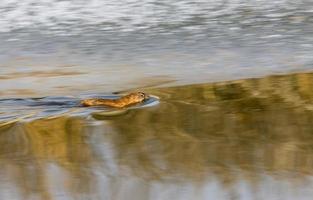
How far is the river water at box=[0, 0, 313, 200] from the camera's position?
380 cm

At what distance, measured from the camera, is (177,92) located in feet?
18.6

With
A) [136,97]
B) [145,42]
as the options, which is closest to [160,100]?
[136,97]

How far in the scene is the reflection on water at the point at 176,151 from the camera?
3650mm

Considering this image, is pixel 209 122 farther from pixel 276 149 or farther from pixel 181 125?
pixel 276 149

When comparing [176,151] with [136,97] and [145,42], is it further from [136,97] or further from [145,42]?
[145,42]

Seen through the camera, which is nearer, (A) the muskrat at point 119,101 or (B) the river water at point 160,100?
(B) the river water at point 160,100

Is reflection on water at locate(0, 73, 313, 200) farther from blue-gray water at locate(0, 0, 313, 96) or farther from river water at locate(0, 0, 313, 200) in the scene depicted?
blue-gray water at locate(0, 0, 313, 96)

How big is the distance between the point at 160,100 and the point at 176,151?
3.90 feet

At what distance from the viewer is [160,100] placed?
17.8 ft

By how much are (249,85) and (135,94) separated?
93 centimetres

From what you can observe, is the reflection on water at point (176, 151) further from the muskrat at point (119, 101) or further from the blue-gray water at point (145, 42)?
the blue-gray water at point (145, 42)

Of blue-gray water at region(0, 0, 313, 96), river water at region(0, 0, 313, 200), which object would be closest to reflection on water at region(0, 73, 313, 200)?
river water at region(0, 0, 313, 200)

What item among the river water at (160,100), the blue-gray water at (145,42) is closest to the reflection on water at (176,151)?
the river water at (160,100)

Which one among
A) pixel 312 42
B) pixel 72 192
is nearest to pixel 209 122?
pixel 72 192
